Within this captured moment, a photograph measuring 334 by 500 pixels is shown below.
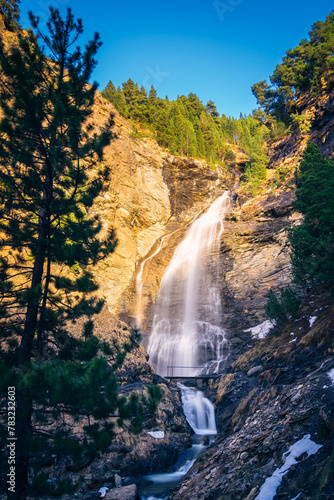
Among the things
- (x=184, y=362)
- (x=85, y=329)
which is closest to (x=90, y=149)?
(x=85, y=329)

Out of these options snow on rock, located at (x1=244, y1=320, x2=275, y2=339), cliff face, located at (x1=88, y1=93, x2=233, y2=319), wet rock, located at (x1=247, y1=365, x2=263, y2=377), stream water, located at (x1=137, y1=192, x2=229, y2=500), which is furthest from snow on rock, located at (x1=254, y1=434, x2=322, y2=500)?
cliff face, located at (x1=88, y1=93, x2=233, y2=319)

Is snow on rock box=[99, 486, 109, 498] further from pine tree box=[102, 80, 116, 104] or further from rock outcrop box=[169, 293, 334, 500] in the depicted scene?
pine tree box=[102, 80, 116, 104]

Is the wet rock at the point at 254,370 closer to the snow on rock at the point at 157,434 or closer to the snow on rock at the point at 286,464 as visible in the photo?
the snow on rock at the point at 157,434

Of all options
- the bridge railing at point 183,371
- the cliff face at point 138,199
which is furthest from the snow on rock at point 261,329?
the cliff face at point 138,199

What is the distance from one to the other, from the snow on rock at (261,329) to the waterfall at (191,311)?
2.87m

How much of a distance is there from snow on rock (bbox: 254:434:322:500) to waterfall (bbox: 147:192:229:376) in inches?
729

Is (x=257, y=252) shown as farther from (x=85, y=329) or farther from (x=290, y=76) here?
(x=290, y=76)

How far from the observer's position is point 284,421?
6969 millimetres

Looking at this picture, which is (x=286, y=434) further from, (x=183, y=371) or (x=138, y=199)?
(x=138, y=199)

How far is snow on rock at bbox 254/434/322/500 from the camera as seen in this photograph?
489 centimetres

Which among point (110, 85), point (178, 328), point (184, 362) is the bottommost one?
point (184, 362)

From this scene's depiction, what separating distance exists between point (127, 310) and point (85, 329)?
24607 millimetres

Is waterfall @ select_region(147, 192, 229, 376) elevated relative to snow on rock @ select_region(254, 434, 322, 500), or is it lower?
elevated

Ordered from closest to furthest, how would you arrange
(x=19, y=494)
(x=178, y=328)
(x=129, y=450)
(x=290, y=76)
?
(x=19, y=494) → (x=129, y=450) → (x=178, y=328) → (x=290, y=76)
